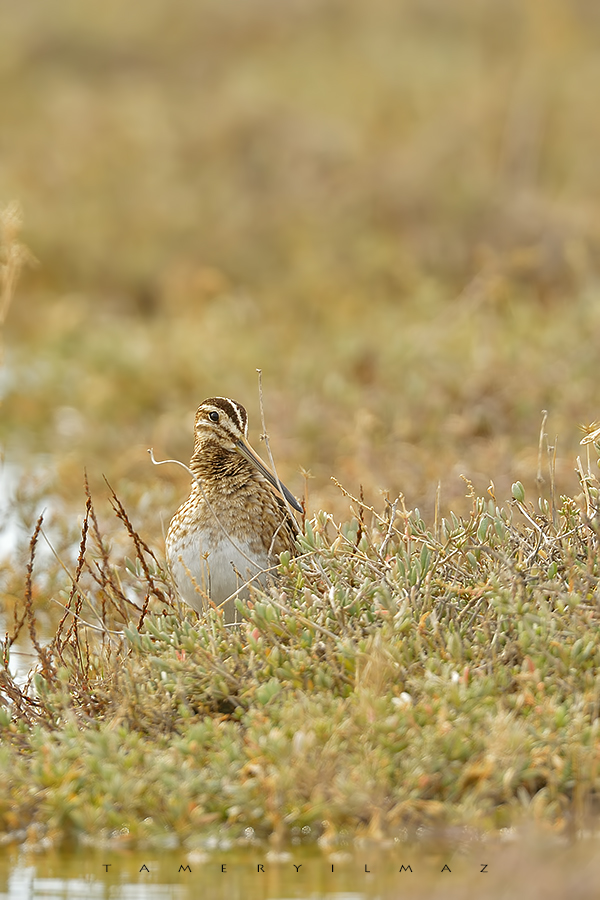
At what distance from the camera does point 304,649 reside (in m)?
4.87

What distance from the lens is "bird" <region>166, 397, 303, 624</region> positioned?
5.71 m

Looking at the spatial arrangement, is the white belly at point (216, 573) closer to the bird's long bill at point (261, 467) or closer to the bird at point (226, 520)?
the bird at point (226, 520)

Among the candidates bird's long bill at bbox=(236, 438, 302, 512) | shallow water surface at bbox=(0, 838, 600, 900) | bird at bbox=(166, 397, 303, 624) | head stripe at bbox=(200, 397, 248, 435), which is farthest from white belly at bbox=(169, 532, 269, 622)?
shallow water surface at bbox=(0, 838, 600, 900)

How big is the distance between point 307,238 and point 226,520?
16.7 m

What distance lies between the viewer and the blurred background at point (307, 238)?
11.5m

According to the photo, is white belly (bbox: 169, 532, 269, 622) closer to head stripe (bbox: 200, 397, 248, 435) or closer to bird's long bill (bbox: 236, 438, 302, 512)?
bird's long bill (bbox: 236, 438, 302, 512)

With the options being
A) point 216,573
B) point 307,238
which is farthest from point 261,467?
point 307,238

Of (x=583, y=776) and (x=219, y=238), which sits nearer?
(x=583, y=776)

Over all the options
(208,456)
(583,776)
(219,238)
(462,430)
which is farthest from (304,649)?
Result: (219,238)

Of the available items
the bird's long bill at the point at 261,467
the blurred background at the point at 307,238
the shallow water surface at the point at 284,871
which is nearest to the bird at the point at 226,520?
the bird's long bill at the point at 261,467

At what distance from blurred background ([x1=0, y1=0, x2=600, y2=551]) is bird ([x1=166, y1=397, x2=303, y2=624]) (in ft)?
1.80

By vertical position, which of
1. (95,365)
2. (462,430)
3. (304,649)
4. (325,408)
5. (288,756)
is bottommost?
(288,756)

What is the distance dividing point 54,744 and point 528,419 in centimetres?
730

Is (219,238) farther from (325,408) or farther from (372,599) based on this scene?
(372,599)
